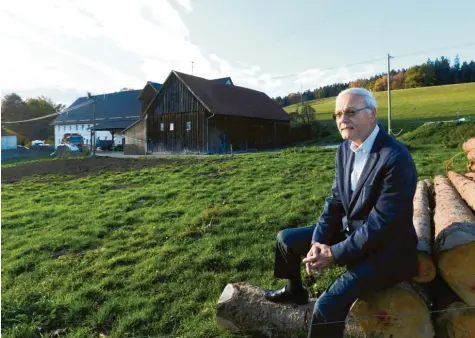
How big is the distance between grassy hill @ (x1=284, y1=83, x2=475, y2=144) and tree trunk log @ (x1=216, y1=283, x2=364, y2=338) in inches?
1401

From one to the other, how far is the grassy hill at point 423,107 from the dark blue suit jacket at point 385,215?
118 feet

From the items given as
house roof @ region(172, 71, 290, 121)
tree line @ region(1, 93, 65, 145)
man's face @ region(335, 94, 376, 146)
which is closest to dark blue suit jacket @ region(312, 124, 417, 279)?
man's face @ region(335, 94, 376, 146)

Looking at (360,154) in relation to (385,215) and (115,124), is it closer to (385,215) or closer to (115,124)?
(385,215)

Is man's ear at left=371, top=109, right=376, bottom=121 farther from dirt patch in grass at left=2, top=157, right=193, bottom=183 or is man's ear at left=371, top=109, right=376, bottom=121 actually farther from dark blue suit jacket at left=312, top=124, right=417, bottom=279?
dirt patch in grass at left=2, top=157, right=193, bottom=183

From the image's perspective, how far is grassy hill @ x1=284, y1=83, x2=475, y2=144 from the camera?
44.9m

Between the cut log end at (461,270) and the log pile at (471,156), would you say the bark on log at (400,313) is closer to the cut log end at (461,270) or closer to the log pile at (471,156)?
Answer: the cut log end at (461,270)

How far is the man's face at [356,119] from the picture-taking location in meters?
3.02

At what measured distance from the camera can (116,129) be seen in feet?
173

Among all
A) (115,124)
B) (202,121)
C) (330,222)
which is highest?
(115,124)

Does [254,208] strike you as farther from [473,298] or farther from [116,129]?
[116,129]

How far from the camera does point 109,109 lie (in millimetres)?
58750

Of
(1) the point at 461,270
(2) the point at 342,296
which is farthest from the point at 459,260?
(2) the point at 342,296

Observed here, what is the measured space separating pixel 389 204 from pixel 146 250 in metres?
4.46

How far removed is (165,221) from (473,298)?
19.5ft
